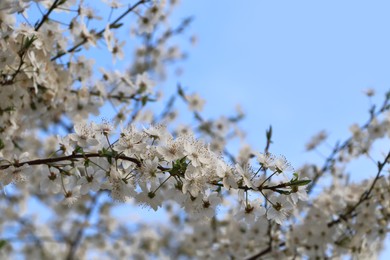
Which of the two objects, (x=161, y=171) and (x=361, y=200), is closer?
(x=161, y=171)

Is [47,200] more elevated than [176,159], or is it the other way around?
[47,200]

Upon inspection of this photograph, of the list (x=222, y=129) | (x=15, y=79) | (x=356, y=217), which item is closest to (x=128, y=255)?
(x=222, y=129)

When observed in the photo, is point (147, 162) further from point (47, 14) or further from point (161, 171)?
point (47, 14)

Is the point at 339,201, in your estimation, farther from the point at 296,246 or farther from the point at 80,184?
the point at 80,184

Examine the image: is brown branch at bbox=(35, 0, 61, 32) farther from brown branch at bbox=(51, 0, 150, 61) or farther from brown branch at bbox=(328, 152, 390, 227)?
brown branch at bbox=(328, 152, 390, 227)

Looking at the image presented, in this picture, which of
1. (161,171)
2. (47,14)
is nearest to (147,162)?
(161,171)

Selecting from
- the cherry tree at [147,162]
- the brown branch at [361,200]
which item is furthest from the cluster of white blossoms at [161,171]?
the brown branch at [361,200]

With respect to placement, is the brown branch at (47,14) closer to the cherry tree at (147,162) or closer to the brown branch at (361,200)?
the cherry tree at (147,162)

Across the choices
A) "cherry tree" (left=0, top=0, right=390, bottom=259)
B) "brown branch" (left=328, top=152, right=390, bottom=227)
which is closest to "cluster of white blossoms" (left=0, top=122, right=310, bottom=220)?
"cherry tree" (left=0, top=0, right=390, bottom=259)

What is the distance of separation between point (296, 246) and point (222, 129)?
180 cm

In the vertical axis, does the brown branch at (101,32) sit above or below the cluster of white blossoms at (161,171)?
above

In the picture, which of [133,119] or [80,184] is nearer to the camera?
[80,184]

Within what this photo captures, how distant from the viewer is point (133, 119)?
402 cm

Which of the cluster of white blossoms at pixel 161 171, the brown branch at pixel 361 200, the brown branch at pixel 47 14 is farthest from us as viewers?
the brown branch at pixel 361 200
